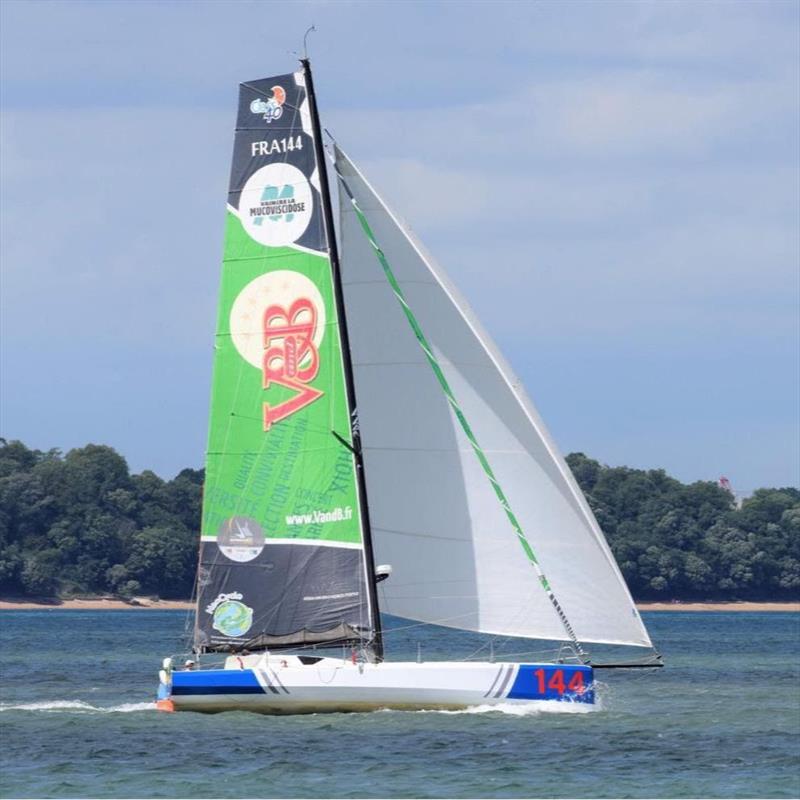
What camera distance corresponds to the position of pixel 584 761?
103 feet

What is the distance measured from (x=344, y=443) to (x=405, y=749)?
23.1ft

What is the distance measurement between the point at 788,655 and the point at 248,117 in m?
44.1

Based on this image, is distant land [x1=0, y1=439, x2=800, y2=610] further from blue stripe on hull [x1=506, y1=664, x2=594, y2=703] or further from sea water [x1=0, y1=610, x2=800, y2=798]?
blue stripe on hull [x1=506, y1=664, x2=594, y2=703]

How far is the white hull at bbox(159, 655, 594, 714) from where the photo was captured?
35.6 meters

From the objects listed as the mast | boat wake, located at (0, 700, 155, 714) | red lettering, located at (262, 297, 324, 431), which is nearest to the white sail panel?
the mast

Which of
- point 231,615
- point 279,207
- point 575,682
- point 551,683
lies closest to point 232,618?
point 231,615

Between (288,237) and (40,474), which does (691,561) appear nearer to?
(40,474)

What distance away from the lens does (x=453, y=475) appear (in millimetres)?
37469

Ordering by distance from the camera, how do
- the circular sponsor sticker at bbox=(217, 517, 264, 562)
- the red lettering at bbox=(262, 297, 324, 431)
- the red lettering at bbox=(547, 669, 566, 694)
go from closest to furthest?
the red lettering at bbox=(547, 669, 566, 694) → the red lettering at bbox=(262, 297, 324, 431) → the circular sponsor sticker at bbox=(217, 517, 264, 562)

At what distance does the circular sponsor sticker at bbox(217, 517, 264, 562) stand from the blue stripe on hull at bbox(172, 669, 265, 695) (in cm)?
251

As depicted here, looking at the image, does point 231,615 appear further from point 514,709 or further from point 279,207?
point 279,207

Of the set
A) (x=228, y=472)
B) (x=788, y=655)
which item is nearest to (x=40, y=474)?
(x=788, y=655)

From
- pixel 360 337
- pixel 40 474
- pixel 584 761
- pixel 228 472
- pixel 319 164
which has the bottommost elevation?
pixel 584 761

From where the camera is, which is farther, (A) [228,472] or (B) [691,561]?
(B) [691,561]
